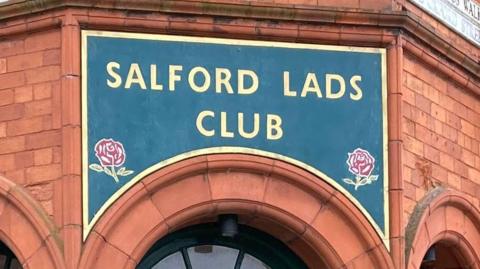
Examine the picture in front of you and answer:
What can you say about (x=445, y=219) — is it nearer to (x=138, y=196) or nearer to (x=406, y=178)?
(x=406, y=178)

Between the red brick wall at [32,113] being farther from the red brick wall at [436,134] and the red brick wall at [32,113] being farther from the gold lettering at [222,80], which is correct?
the red brick wall at [436,134]

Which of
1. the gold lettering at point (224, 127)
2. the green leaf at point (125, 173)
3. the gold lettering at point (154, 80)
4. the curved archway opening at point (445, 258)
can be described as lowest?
the curved archway opening at point (445, 258)

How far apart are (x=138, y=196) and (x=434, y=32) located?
141 inches

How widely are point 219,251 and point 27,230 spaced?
205 cm

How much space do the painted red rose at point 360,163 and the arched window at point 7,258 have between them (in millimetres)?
3319

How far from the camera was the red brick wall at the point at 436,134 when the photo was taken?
15.7 meters

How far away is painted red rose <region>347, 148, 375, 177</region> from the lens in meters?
15.3

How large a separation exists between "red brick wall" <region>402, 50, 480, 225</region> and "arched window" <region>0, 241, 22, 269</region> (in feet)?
12.4

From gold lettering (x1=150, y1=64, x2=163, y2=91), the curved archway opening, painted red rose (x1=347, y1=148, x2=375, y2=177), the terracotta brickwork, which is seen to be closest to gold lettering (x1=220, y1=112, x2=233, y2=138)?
the terracotta brickwork

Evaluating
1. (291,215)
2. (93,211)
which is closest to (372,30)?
(291,215)

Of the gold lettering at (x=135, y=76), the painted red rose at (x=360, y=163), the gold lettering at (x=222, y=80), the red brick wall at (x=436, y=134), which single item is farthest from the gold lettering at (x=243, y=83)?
the red brick wall at (x=436, y=134)

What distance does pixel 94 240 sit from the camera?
567 inches

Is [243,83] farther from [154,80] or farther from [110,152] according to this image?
Result: [110,152]

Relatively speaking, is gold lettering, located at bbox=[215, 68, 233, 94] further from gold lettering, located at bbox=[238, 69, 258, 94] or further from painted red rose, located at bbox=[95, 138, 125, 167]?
painted red rose, located at bbox=[95, 138, 125, 167]
